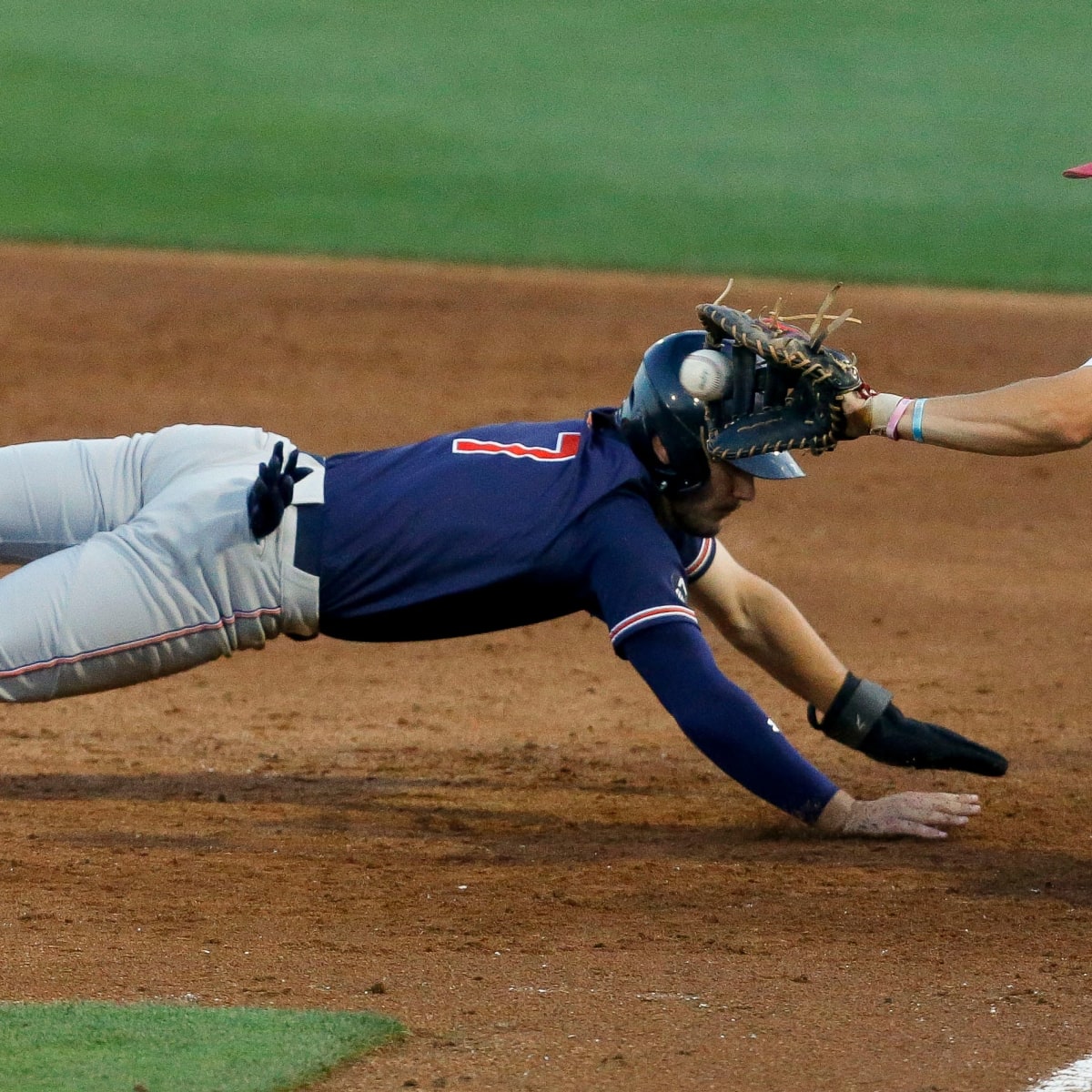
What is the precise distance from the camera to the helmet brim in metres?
3.88

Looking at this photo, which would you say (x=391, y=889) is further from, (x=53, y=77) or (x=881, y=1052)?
(x=53, y=77)

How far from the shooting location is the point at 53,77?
19.5 m

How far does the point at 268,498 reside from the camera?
380 cm

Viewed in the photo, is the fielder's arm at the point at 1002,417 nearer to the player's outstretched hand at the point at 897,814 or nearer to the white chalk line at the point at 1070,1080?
the player's outstretched hand at the point at 897,814

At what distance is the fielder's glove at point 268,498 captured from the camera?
3.80m

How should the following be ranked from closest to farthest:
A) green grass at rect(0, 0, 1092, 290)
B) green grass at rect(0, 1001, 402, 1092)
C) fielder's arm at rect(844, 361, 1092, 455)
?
green grass at rect(0, 1001, 402, 1092), fielder's arm at rect(844, 361, 1092, 455), green grass at rect(0, 0, 1092, 290)

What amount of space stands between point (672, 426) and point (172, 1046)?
1.63 meters

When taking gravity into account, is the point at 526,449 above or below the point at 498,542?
above

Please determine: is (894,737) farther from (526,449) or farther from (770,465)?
(526,449)

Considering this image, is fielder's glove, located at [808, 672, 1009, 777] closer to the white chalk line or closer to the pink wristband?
the pink wristband

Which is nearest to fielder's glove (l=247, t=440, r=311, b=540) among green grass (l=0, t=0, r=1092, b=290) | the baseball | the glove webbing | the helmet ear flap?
the helmet ear flap

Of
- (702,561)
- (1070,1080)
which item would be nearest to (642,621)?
(702,561)

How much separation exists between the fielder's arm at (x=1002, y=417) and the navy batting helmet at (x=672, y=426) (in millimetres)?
336

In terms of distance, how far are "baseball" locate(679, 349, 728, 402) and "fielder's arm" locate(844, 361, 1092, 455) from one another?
287 millimetres
